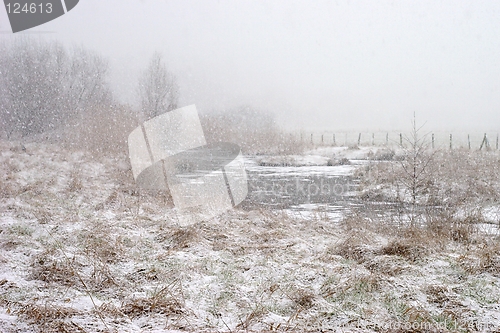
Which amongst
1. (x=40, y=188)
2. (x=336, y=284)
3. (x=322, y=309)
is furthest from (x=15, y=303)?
(x=40, y=188)

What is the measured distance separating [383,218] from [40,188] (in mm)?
9328

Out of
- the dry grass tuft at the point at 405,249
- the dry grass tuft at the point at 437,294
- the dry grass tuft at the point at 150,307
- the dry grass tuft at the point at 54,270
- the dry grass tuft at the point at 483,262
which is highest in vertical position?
the dry grass tuft at the point at 54,270

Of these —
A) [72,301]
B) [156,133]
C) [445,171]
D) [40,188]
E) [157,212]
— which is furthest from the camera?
[156,133]

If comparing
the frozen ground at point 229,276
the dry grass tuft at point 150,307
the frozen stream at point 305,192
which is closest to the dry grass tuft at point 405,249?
the frozen ground at point 229,276

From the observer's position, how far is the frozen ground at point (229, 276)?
3.65 meters

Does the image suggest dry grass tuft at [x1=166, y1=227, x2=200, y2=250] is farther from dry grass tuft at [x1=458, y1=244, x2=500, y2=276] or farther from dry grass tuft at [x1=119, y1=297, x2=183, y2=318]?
dry grass tuft at [x1=458, y1=244, x2=500, y2=276]

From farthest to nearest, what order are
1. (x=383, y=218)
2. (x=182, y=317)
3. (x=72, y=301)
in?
(x=383, y=218), (x=72, y=301), (x=182, y=317)

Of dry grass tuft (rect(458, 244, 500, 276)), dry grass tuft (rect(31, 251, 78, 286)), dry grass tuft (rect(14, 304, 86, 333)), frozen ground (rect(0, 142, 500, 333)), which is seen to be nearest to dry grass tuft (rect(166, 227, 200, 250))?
frozen ground (rect(0, 142, 500, 333))

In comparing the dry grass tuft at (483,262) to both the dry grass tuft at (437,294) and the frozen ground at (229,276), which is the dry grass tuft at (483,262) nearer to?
the frozen ground at (229,276)

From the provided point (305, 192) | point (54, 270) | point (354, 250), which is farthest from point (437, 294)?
point (305, 192)

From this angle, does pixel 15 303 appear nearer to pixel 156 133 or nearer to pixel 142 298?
pixel 142 298

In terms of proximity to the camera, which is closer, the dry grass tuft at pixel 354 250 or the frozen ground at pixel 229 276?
the frozen ground at pixel 229 276

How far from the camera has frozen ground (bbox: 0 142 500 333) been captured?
12.0 ft

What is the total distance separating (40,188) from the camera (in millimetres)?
11008
